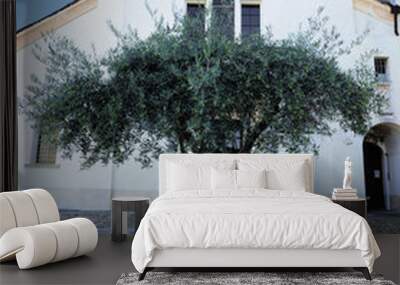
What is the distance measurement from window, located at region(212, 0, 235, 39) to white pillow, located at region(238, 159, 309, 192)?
175 cm

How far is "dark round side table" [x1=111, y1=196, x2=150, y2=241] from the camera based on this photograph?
533 centimetres

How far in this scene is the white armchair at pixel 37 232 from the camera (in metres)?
3.98

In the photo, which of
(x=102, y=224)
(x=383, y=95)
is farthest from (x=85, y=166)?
(x=383, y=95)

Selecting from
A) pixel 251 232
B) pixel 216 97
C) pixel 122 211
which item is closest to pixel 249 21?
pixel 216 97

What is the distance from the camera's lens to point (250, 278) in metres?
3.69

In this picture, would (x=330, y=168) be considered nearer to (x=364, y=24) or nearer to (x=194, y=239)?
(x=364, y=24)

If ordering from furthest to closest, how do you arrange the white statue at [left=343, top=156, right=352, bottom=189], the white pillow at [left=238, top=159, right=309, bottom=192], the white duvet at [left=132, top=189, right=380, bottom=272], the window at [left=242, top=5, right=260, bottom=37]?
1. the window at [left=242, top=5, right=260, bottom=37]
2. the white statue at [left=343, top=156, right=352, bottom=189]
3. the white pillow at [left=238, top=159, right=309, bottom=192]
4. the white duvet at [left=132, top=189, right=380, bottom=272]

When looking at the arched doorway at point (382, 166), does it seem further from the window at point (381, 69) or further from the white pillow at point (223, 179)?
the white pillow at point (223, 179)

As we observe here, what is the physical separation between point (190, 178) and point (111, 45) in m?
2.18

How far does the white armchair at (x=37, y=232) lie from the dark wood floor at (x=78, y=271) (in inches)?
3.0

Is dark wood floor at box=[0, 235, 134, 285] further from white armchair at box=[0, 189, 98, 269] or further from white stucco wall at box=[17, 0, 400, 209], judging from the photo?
white stucco wall at box=[17, 0, 400, 209]

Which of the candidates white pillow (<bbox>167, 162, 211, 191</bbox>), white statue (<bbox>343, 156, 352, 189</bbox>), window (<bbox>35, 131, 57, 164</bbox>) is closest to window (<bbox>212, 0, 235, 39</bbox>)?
white pillow (<bbox>167, 162, 211, 191</bbox>)

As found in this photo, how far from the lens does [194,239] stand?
358cm

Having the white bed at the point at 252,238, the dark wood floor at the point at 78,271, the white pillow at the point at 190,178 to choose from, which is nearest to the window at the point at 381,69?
the white pillow at the point at 190,178
